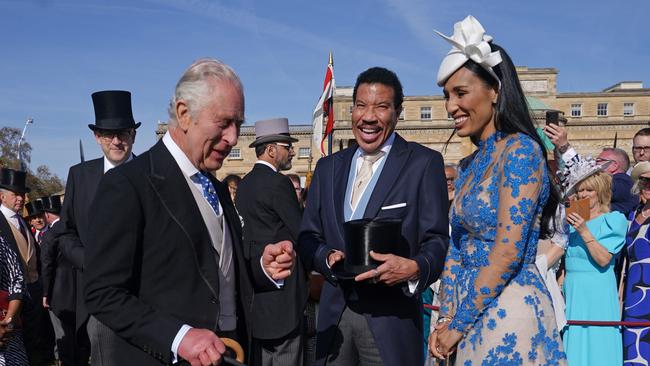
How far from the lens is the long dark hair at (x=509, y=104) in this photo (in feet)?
10.7

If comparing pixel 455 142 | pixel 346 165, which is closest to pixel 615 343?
pixel 346 165

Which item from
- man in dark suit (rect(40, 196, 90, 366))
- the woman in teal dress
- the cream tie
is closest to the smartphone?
the woman in teal dress

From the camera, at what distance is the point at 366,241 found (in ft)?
10.8

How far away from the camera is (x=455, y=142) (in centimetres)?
6531

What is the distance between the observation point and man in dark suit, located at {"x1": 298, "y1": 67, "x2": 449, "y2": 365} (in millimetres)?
3717

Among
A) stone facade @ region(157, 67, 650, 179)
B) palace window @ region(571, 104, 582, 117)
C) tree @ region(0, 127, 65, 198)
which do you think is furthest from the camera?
palace window @ region(571, 104, 582, 117)

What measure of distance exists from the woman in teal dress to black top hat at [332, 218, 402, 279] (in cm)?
358

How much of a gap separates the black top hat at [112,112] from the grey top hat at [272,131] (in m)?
1.51

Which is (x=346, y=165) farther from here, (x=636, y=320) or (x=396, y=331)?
(x=636, y=320)

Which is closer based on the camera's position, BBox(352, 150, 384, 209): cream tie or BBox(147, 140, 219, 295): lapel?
BBox(147, 140, 219, 295): lapel

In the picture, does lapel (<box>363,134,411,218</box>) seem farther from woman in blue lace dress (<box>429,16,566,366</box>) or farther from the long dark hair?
the long dark hair

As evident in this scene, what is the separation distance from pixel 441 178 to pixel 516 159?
1002mm

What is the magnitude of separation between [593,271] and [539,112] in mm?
57909

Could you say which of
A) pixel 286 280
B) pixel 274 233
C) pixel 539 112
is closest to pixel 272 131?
pixel 274 233
